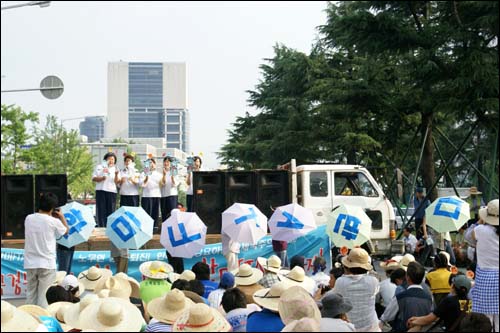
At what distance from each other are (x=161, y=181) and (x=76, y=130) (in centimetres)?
3227

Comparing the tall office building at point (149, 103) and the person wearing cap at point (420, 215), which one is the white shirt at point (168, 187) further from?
the tall office building at point (149, 103)

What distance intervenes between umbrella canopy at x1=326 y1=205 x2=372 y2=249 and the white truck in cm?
339

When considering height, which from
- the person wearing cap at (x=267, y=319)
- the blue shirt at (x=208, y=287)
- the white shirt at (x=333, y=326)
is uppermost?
the white shirt at (x=333, y=326)

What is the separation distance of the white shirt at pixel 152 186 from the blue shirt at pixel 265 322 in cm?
793

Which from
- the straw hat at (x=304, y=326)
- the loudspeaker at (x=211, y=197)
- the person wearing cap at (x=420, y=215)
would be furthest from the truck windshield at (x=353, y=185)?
the straw hat at (x=304, y=326)

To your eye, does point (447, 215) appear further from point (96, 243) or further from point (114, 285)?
point (114, 285)

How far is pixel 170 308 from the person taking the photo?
546 centimetres

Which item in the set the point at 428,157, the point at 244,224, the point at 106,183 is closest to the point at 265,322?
the point at 244,224

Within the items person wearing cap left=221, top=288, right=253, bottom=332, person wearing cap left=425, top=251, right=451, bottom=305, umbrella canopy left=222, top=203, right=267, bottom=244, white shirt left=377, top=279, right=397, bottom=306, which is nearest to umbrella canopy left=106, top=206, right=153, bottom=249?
umbrella canopy left=222, top=203, right=267, bottom=244

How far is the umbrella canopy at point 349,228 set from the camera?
33.8 ft

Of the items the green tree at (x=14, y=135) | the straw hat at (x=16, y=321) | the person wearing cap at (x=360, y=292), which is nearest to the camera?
the straw hat at (x=16, y=321)

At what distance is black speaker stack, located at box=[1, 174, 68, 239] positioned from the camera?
11.9 metres

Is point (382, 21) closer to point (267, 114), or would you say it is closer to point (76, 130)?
point (267, 114)

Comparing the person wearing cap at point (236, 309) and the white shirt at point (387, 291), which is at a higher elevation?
the person wearing cap at point (236, 309)
